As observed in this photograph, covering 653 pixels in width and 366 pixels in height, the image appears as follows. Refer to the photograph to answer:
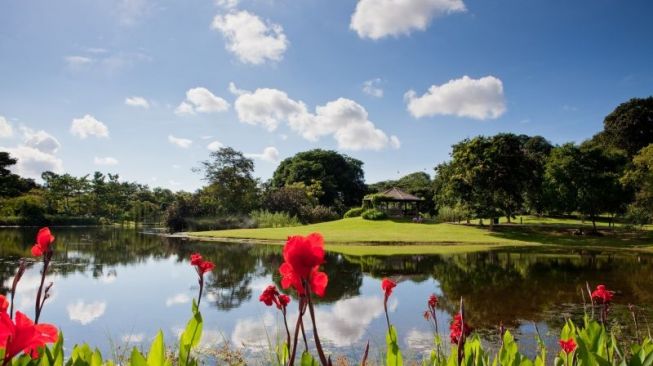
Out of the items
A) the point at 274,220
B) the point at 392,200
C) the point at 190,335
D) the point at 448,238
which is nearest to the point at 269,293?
the point at 190,335

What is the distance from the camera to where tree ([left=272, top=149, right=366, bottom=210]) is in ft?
186

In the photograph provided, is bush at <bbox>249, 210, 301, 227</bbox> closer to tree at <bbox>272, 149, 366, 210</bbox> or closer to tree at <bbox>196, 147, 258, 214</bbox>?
tree at <bbox>196, 147, 258, 214</bbox>

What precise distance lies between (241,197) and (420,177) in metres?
48.4

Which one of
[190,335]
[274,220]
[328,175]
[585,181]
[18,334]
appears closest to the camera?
[18,334]

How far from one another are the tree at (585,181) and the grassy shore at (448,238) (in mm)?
1850

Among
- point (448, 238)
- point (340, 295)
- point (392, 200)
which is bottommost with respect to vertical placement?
point (340, 295)

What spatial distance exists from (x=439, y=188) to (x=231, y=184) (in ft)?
66.1

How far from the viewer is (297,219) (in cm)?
3906

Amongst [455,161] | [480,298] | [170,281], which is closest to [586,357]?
[480,298]

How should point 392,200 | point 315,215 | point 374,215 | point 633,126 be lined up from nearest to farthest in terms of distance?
point 374,215
point 633,126
point 392,200
point 315,215

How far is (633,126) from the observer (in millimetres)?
37844

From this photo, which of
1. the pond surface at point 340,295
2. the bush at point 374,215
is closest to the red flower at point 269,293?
the pond surface at point 340,295

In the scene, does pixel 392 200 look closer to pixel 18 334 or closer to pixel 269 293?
pixel 269 293

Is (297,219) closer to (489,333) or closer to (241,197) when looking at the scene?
(241,197)
